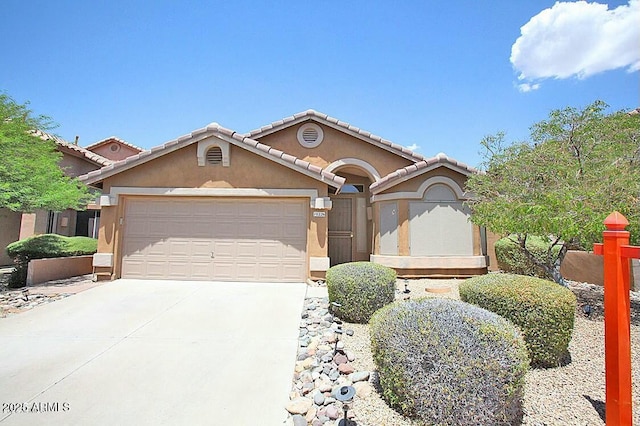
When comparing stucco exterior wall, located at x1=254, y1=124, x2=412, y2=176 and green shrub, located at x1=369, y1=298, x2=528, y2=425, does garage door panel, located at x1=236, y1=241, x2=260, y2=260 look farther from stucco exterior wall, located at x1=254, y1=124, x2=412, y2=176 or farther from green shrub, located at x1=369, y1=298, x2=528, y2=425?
green shrub, located at x1=369, y1=298, x2=528, y2=425

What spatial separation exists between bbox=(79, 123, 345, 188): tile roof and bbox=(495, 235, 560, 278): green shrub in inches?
244

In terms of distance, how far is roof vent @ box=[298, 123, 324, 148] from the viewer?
1312 cm

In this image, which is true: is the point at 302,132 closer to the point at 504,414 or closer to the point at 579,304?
the point at 579,304

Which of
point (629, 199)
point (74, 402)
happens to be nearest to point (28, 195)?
point (74, 402)

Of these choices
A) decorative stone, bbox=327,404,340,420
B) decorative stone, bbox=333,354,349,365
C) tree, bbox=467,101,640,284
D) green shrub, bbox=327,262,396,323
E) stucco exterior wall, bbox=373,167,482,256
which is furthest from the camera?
stucco exterior wall, bbox=373,167,482,256

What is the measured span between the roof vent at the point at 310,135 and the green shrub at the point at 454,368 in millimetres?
10535

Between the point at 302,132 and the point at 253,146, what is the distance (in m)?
4.14

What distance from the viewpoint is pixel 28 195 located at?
846 centimetres

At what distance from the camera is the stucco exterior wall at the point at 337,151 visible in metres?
12.9

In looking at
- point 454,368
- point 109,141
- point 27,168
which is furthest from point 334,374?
point 109,141

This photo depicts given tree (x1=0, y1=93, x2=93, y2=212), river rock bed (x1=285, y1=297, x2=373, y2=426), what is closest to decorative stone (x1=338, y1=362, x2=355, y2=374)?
river rock bed (x1=285, y1=297, x2=373, y2=426)

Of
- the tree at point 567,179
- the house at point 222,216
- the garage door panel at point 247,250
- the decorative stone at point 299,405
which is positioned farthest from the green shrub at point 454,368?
the garage door panel at point 247,250

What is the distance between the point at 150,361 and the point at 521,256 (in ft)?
34.7

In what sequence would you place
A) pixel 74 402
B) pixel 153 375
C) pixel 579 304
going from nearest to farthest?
pixel 74 402 → pixel 153 375 → pixel 579 304
